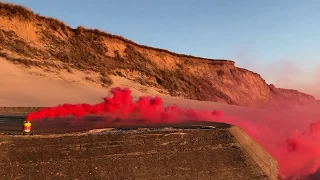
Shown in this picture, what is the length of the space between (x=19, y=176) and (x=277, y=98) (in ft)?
303

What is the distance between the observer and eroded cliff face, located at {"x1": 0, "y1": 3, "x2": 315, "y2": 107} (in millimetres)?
39969

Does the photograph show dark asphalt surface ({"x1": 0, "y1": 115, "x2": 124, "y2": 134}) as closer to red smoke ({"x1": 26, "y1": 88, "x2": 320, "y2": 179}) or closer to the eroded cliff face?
red smoke ({"x1": 26, "y1": 88, "x2": 320, "y2": 179})

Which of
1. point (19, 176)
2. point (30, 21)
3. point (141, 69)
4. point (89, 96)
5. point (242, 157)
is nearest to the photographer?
point (19, 176)

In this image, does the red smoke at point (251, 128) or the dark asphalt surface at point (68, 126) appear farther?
the red smoke at point (251, 128)

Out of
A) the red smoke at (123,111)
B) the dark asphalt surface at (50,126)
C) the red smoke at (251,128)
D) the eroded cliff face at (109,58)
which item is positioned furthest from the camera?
the eroded cliff face at (109,58)

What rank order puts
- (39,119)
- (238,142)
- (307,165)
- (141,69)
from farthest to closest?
1. (141,69)
2. (39,119)
3. (307,165)
4. (238,142)

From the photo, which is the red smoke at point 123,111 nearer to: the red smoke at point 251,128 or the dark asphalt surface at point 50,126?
the red smoke at point 251,128

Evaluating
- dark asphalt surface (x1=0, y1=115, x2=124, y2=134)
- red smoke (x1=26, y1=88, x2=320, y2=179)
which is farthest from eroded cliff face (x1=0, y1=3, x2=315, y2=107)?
dark asphalt surface (x1=0, y1=115, x2=124, y2=134)

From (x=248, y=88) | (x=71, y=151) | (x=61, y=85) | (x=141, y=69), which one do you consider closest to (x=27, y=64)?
(x=61, y=85)

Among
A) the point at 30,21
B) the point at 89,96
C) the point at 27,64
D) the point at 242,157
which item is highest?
the point at 30,21

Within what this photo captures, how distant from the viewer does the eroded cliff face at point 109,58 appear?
39969 millimetres

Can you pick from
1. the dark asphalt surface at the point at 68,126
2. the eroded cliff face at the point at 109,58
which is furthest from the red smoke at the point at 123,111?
the eroded cliff face at the point at 109,58

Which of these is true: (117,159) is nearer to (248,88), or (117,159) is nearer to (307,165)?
(307,165)

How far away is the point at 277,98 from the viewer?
93375 mm
